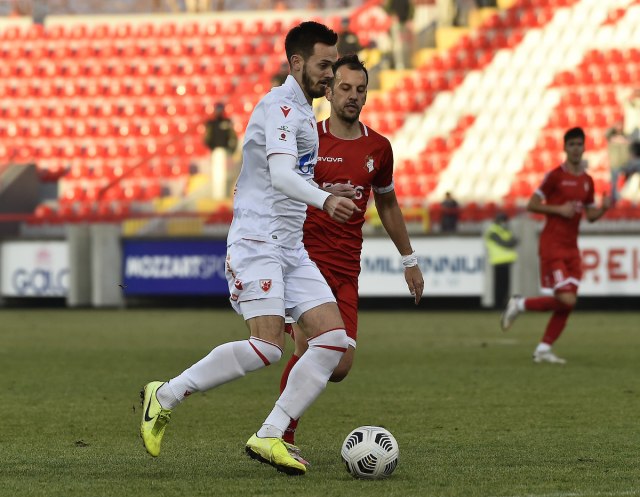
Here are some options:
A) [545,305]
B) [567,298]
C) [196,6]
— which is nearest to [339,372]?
[567,298]

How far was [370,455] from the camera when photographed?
20.9 ft

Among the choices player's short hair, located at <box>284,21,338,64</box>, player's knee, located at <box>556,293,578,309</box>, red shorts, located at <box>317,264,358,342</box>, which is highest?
player's short hair, located at <box>284,21,338,64</box>

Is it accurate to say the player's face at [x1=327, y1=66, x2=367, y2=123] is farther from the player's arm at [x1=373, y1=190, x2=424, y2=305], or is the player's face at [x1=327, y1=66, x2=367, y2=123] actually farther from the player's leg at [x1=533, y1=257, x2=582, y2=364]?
the player's leg at [x1=533, y1=257, x2=582, y2=364]

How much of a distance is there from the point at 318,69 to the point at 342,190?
0.59 metres

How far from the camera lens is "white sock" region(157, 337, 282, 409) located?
6457 mm

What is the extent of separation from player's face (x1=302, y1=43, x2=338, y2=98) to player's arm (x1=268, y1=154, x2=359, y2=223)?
419 millimetres

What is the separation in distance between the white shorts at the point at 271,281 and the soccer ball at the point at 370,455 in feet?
2.11

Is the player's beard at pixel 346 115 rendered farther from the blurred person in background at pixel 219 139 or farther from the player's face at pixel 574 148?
the blurred person in background at pixel 219 139

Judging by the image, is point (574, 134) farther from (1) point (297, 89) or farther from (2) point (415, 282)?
(1) point (297, 89)

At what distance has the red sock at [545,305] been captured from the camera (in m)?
13.5

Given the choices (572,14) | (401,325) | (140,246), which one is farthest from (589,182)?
(572,14)

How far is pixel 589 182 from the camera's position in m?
13.4

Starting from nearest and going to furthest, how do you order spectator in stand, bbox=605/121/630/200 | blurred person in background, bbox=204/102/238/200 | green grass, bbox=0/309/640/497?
green grass, bbox=0/309/640/497
spectator in stand, bbox=605/121/630/200
blurred person in background, bbox=204/102/238/200

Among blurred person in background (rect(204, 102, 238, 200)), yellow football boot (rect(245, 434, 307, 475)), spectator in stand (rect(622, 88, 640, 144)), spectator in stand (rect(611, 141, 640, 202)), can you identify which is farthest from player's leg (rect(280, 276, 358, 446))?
blurred person in background (rect(204, 102, 238, 200))
